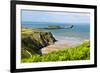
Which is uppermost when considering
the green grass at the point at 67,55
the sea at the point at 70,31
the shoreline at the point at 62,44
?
the sea at the point at 70,31

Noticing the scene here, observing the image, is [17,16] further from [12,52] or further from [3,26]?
[12,52]

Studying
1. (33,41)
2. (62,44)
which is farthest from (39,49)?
(62,44)

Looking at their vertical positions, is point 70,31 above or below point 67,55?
above

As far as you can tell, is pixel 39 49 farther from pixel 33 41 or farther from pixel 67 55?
pixel 67 55

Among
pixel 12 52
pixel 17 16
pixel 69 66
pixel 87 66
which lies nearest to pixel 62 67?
pixel 69 66

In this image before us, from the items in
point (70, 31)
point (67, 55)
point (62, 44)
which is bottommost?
point (67, 55)

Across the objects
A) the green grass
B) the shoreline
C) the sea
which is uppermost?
the sea

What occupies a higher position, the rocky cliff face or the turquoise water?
the turquoise water

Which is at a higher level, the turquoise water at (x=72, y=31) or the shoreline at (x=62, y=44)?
the turquoise water at (x=72, y=31)
